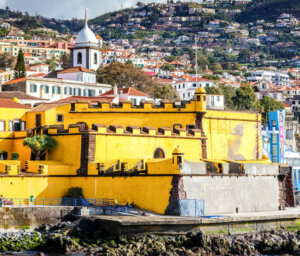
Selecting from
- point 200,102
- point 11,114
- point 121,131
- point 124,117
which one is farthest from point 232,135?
point 11,114

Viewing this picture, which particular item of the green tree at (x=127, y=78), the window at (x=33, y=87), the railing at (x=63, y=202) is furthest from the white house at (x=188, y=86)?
the railing at (x=63, y=202)

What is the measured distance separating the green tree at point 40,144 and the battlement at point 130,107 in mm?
4039

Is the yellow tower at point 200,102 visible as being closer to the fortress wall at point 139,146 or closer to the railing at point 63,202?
the fortress wall at point 139,146

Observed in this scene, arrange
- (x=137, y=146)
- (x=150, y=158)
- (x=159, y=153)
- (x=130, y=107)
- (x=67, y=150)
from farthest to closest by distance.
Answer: (x=130, y=107), (x=159, y=153), (x=137, y=146), (x=150, y=158), (x=67, y=150)

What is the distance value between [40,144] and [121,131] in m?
4.42

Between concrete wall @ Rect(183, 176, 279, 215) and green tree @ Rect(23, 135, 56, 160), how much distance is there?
8034 mm

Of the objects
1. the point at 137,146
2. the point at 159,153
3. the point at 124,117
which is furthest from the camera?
the point at 124,117

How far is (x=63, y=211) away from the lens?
3653 cm

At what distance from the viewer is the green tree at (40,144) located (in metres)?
40.4

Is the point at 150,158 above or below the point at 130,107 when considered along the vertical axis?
below

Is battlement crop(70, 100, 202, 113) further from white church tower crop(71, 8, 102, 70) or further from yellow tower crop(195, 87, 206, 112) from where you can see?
white church tower crop(71, 8, 102, 70)

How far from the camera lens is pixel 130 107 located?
44594 millimetres

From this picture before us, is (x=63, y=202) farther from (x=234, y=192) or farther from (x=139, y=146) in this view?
(x=234, y=192)

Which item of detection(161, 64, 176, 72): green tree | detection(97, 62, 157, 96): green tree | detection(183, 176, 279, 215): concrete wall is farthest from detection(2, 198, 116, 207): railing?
detection(161, 64, 176, 72): green tree
